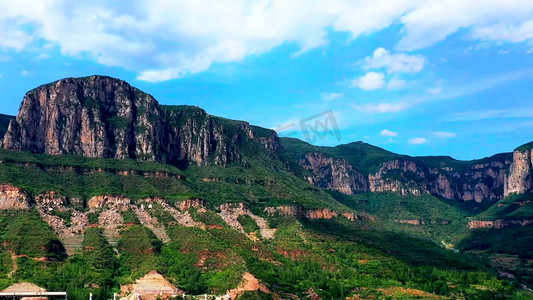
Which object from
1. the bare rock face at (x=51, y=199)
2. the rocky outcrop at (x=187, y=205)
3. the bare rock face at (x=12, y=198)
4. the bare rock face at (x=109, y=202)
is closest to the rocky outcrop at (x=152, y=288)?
the bare rock face at (x=109, y=202)

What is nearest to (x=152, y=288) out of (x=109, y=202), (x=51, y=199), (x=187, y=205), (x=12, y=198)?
(x=12, y=198)

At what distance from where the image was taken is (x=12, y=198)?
566ft

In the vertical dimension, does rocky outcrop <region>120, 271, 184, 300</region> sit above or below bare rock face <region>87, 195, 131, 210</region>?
below

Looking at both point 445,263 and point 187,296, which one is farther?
point 445,263

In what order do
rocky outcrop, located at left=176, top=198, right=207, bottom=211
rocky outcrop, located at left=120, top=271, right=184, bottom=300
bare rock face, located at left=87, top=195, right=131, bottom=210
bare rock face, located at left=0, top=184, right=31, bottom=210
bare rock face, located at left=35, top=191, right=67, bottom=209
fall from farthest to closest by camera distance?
rocky outcrop, located at left=176, top=198, right=207, bottom=211, bare rock face, located at left=87, top=195, right=131, bottom=210, bare rock face, located at left=35, top=191, right=67, bottom=209, bare rock face, located at left=0, top=184, right=31, bottom=210, rocky outcrop, located at left=120, top=271, right=184, bottom=300

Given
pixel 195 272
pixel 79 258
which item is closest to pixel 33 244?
pixel 79 258

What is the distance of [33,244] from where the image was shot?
14475 centimetres

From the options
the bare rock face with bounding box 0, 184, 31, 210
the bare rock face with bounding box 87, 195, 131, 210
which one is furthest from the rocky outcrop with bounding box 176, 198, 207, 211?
the bare rock face with bounding box 0, 184, 31, 210

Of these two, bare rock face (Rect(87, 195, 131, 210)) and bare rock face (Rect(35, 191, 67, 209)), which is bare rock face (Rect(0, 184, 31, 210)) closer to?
bare rock face (Rect(35, 191, 67, 209))

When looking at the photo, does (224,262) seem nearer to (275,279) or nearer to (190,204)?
(275,279)

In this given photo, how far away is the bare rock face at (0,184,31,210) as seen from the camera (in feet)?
561

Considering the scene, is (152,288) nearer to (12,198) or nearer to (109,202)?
(12,198)

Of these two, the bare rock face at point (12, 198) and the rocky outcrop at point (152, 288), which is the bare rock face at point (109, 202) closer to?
the bare rock face at point (12, 198)

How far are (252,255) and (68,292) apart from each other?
48.6m
